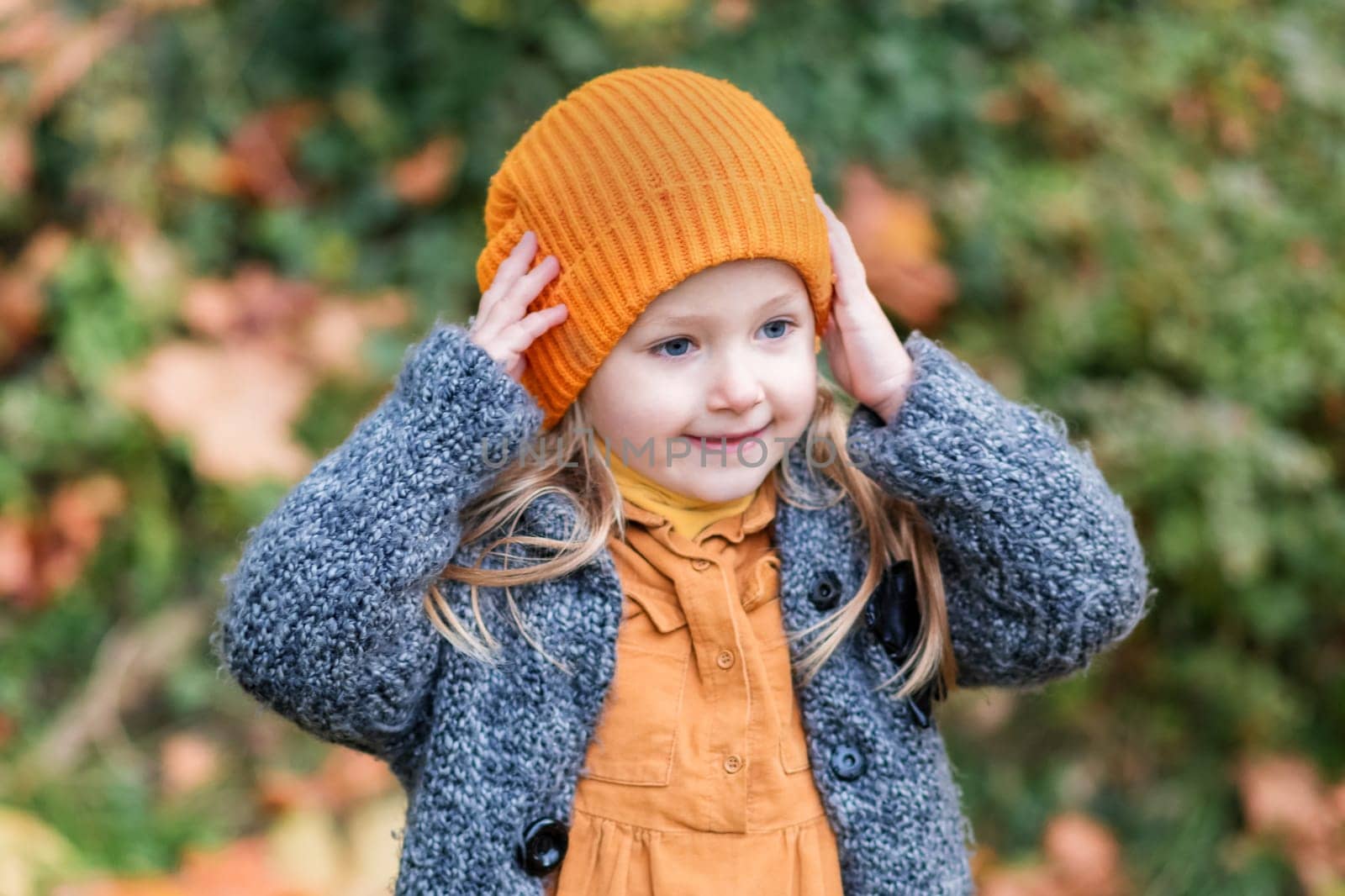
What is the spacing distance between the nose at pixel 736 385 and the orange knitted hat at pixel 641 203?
0.40ft

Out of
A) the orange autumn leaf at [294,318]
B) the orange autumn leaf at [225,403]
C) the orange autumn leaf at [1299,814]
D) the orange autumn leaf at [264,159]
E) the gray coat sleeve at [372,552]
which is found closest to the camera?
the gray coat sleeve at [372,552]

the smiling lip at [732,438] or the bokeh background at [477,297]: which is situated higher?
the smiling lip at [732,438]

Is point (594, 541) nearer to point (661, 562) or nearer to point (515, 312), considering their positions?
point (661, 562)

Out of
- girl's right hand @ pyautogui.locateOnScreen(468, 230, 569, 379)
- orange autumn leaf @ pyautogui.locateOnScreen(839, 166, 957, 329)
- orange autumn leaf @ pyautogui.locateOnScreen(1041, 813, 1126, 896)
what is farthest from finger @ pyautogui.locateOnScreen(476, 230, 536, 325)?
orange autumn leaf @ pyautogui.locateOnScreen(1041, 813, 1126, 896)

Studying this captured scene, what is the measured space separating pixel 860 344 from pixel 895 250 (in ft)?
6.57

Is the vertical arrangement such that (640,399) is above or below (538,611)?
above

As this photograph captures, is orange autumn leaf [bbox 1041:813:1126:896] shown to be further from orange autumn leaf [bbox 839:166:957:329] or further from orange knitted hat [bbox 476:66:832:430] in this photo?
orange knitted hat [bbox 476:66:832:430]

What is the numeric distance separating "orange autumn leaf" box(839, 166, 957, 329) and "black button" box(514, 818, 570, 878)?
2.28 m

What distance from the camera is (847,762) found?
1684mm

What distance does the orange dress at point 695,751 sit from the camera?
162 cm

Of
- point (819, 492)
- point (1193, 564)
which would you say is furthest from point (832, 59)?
point (819, 492)

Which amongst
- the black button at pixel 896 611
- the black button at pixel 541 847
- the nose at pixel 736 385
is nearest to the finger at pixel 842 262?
the nose at pixel 736 385

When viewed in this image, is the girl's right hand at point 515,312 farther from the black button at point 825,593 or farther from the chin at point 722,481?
the black button at point 825,593

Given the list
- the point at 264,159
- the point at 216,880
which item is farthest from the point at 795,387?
the point at 264,159
